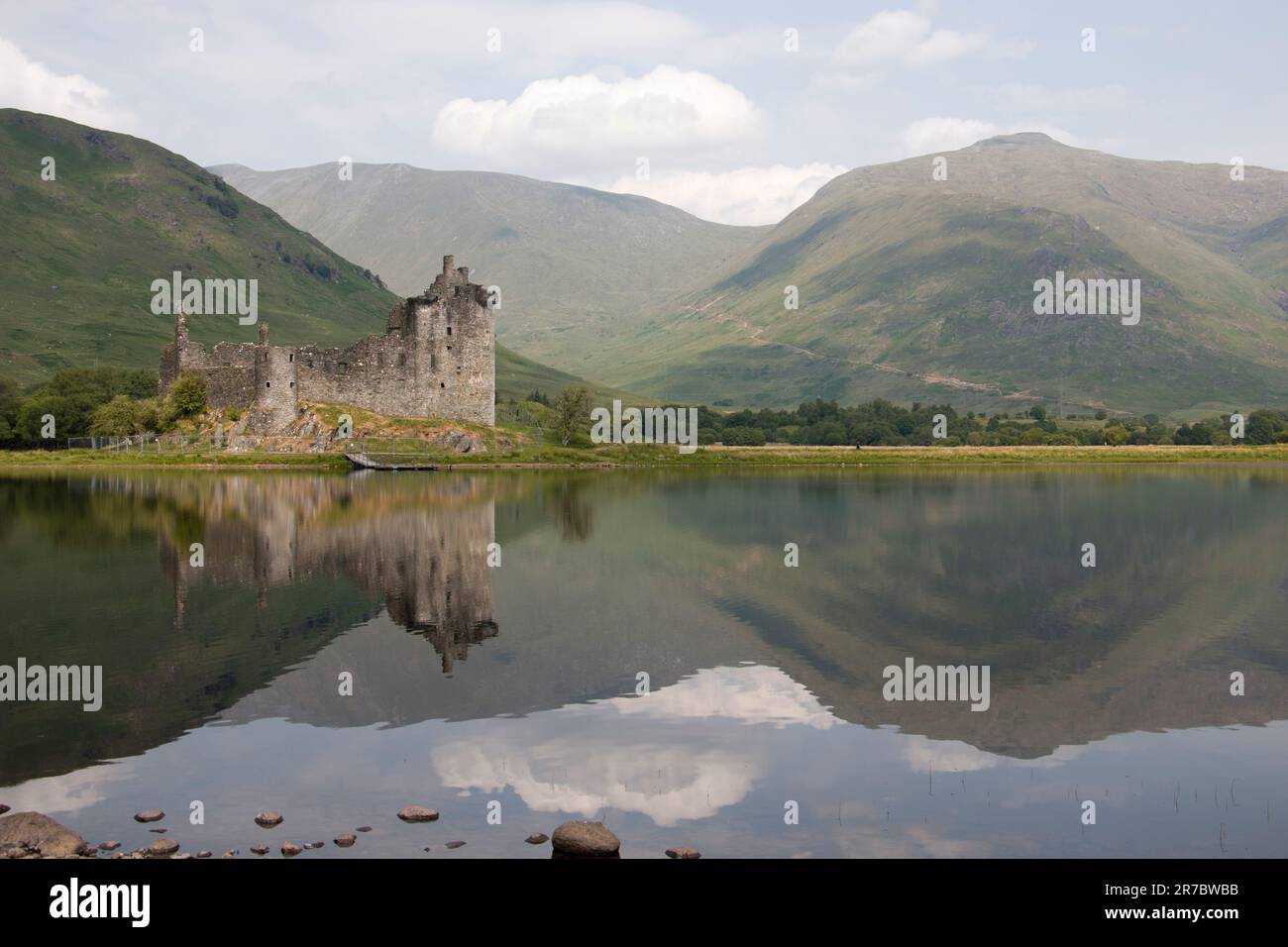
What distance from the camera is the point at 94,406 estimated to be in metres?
83.6

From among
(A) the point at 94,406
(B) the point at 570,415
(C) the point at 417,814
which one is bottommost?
(C) the point at 417,814

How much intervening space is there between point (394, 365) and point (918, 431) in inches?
2709

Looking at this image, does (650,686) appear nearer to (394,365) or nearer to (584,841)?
(584,841)

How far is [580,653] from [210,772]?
7.92 m

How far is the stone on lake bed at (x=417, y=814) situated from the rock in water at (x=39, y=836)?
113 inches

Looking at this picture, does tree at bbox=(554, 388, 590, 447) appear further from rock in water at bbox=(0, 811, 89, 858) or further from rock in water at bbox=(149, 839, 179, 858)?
rock in water at bbox=(0, 811, 89, 858)

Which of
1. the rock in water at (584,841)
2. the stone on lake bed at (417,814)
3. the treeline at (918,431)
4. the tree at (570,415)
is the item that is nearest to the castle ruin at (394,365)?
the tree at (570,415)

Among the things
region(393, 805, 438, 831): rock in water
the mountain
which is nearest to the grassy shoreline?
region(393, 805, 438, 831): rock in water

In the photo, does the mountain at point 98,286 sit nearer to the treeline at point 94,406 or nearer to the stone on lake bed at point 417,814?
the treeline at point 94,406

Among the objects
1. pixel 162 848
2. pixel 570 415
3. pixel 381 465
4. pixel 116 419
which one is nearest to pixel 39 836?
pixel 162 848

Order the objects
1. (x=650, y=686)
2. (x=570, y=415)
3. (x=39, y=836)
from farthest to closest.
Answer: (x=570, y=415) → (x=650, y=686) → (x=39, y=836)

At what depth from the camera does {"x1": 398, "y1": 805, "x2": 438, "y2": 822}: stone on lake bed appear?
11.4 meters

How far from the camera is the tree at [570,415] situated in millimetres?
83562

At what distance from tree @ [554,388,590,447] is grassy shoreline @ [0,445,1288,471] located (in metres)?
2.32
